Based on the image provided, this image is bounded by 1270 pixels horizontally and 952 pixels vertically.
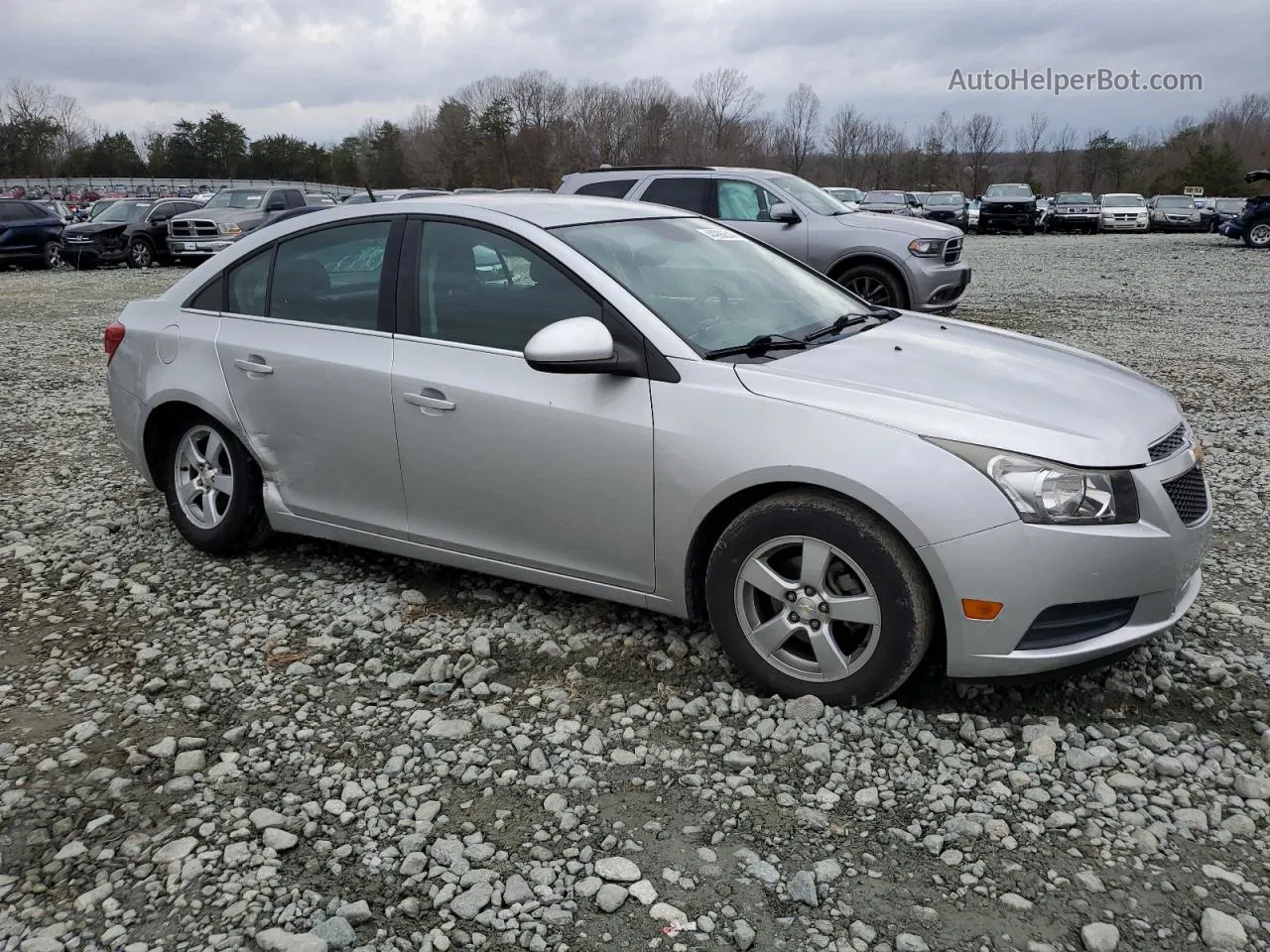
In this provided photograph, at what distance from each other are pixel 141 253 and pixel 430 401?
77.8 feet

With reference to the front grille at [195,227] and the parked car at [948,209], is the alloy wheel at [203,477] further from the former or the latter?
the parked car at [948,209]

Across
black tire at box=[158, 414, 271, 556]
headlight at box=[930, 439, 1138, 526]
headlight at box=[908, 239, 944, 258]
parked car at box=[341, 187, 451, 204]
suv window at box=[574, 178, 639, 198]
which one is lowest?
black tire at box=[158, 414, 271, 556]

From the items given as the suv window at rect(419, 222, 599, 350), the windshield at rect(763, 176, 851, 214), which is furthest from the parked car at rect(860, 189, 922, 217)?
the suv window at rect(419, 222, 599, 350)

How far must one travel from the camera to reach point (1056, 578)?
3.07 meters

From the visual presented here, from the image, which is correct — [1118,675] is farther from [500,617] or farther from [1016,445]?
[500,617]

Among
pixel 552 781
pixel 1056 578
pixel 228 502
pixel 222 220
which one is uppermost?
pixel 222 220

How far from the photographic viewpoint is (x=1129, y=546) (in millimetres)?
3115

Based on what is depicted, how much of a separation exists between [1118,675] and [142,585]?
408 centimetres

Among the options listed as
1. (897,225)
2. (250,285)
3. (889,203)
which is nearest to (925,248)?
(897,225)

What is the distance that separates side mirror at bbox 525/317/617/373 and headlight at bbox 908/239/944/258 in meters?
8.43

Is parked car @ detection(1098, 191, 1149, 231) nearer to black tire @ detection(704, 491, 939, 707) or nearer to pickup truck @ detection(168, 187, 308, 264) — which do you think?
pickup truck @ detection(168, 187, 308, 264)

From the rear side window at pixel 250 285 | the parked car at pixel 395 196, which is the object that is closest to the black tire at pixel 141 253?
the parked car at pixel 395 196

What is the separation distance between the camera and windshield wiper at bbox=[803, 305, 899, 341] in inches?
159

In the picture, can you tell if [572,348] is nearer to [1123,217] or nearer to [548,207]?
[548,207]
